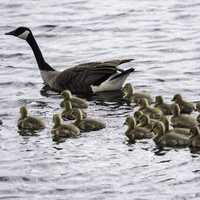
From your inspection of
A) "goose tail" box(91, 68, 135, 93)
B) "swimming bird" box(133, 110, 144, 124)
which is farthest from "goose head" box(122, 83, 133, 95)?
"swimming bird" box(133, 110, 144, 124)

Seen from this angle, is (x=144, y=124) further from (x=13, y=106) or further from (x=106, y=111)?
(x=13, y=106)

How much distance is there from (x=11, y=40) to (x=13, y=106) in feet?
21.4

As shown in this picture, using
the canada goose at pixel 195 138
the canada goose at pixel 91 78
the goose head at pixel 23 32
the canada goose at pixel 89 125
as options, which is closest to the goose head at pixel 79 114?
the canada goose at pixel 89 125

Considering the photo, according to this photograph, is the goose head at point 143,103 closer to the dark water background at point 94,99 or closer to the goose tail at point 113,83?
the dark water background at point 94,99

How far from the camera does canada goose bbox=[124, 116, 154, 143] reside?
657 inches

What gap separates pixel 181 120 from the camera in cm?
1730

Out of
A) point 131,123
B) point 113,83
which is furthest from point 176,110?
point 113,83

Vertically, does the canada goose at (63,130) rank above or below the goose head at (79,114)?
below

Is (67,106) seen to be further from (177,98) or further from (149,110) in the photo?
(177,98)

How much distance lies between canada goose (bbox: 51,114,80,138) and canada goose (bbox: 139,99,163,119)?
1378 mm

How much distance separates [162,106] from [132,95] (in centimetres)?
128

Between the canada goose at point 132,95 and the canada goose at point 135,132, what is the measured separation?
2031mm

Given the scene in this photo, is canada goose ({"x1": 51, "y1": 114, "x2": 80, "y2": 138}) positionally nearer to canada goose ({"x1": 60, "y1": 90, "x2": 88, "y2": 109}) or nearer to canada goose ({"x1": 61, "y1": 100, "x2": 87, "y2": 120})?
canada goose ({"x1": 61, "y1": 100, "x2": 87, "y2": 120})

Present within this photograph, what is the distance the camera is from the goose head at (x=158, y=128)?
54.0ft
